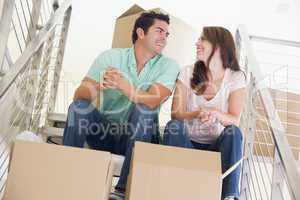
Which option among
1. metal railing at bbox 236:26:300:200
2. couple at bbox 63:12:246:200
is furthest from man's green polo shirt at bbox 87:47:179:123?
metal railing at bbox 236:26:300:200

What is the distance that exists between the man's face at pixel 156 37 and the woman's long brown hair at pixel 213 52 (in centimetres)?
19

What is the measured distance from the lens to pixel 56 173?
50.3 inches

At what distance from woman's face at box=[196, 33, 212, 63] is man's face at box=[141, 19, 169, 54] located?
0.17 m

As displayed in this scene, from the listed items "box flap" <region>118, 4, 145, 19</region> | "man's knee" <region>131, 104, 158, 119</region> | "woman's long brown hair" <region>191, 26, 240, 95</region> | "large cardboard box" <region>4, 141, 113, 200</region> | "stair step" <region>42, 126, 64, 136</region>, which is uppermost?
"box flap" <region>118, 4, 145, 19</region>

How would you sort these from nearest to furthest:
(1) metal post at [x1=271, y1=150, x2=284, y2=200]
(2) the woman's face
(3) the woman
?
(1) metal post at [x1=271, y1=150, x2=284, y2=200] < (3) the woman < (2) the woman's face

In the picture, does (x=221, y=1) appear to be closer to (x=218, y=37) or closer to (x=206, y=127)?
(x=218, y=37)

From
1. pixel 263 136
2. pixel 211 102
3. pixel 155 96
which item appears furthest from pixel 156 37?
pixel 263 136

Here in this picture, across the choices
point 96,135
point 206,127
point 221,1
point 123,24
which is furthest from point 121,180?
point 221,1

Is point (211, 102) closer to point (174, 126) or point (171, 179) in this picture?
point (174, 126)

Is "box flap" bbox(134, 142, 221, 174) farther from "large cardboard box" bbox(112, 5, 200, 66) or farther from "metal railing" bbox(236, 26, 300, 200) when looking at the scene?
"large cardboard box" bbox(112, 5, 200, 66)

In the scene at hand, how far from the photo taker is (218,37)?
2086 millimetres

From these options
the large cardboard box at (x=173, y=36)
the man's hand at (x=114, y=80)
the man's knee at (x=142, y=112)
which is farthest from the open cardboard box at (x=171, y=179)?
the large cardboard box at (x=173, y=36)

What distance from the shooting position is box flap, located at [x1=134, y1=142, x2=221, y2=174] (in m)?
1.31

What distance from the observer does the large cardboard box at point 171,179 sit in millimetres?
1271
